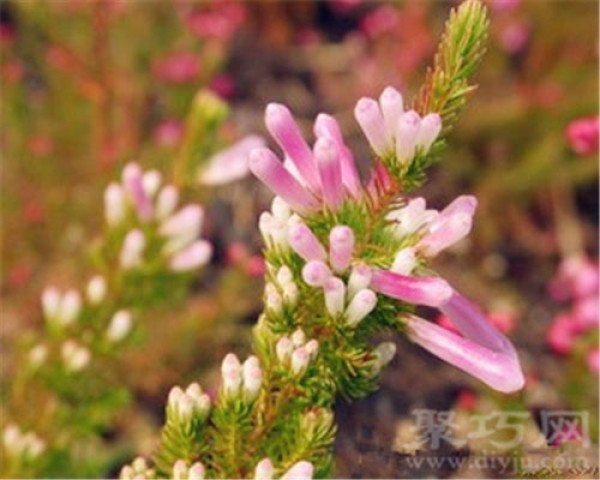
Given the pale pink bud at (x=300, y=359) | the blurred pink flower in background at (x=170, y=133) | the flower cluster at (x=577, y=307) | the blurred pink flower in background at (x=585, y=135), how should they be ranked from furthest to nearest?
the blurred pink flower in background at (x=170, y=133), the flower cluster at (x=577, y=307), the blurred pink flower in background at (x=585, y=135), the pale pink bud at (x=300, y=359)

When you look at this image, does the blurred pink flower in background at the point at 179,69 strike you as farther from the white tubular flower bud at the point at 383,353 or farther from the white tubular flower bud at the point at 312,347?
the white tubular flower bud at the point at 312,347

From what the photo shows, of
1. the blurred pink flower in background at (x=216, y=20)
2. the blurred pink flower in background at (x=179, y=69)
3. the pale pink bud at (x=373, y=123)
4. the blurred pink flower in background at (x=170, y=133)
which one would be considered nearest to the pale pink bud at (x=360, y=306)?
the pale pink bud at (x=373, y=123)

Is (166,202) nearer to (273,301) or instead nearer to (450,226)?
(273,301)

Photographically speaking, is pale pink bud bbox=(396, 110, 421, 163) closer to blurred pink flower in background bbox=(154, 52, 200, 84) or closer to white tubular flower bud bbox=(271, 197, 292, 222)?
white tubular flower bud bbox=(271, 197, 292, 222)

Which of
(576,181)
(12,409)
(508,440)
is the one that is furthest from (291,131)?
(576,181)

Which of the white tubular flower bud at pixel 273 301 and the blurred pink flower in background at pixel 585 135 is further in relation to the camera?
the blurred pink flower in background at pixel 585 135

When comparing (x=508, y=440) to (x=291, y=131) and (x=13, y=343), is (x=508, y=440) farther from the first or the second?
(x=13, y=343)

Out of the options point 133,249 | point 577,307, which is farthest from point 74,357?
point 577,307
